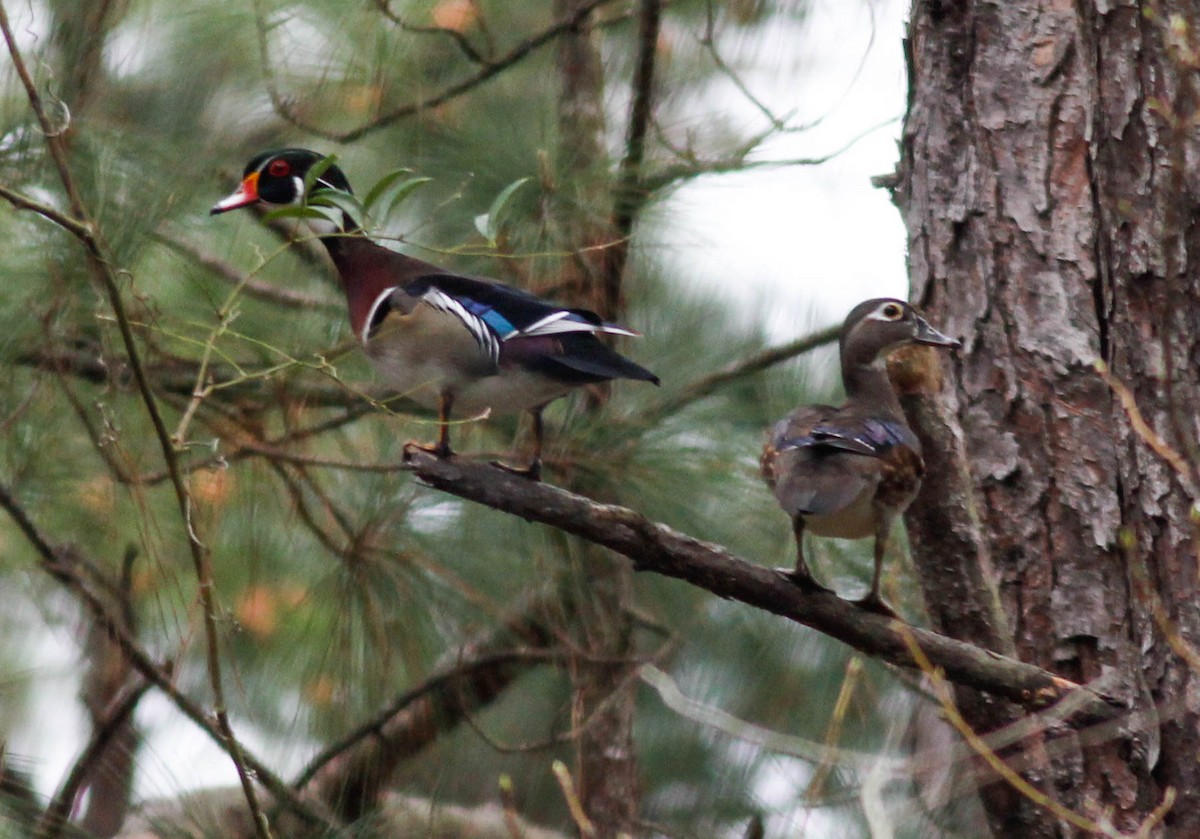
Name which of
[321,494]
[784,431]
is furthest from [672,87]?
[784,431]

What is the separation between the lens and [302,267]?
3.45m

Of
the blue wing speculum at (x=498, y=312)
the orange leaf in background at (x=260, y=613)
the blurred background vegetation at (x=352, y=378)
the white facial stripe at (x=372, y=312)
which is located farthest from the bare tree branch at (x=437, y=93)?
the orange leaf in background at (x=260, y=613)

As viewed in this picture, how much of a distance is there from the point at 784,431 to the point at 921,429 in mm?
214

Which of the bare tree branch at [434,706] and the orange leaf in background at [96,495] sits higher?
the orange leaf in background at [96,495]

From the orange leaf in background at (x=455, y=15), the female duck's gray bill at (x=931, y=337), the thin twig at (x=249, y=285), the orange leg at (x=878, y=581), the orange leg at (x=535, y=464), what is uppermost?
the orange leaf in background at (x=455, y=15)

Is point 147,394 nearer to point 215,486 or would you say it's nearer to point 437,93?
point 215,486

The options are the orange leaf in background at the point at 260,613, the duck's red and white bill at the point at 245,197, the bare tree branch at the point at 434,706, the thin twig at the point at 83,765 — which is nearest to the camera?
the thin twig at the point at 83,765

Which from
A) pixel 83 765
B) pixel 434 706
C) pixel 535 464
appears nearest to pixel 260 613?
pixel 434 706

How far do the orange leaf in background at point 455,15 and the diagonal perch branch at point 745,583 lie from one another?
1.62 meters

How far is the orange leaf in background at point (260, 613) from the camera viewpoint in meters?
3.99

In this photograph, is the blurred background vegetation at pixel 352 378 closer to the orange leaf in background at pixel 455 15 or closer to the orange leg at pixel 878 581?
the orange leaf in background at pixel 455 15

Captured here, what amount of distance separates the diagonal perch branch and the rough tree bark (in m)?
0.14

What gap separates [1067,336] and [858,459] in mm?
393

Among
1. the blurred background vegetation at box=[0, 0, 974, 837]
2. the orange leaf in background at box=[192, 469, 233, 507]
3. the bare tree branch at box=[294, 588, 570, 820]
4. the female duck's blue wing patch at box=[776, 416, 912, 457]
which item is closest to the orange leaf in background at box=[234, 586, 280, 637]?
the blurred background vegetation at box=[0, 0, 974, 837]
